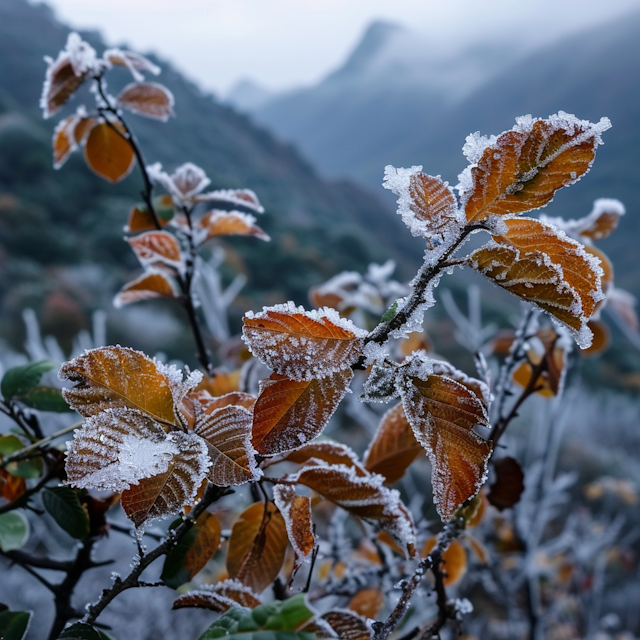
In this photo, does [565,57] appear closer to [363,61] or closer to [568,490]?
[363,61]

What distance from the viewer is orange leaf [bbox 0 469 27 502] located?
43 cm

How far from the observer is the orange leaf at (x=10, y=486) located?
43cm

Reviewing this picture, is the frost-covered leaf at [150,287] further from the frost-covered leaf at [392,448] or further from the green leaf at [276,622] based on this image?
the green leaf at [276,622]

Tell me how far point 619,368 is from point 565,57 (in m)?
14.8

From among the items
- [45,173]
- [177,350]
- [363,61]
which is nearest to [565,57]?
[363,61]

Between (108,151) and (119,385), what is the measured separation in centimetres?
45

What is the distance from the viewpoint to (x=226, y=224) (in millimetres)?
576

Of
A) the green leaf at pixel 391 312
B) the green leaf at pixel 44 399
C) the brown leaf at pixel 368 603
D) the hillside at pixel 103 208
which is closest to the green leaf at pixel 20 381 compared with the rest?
the green leaf at pixel 44 399

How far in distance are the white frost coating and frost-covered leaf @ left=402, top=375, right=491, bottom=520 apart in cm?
12

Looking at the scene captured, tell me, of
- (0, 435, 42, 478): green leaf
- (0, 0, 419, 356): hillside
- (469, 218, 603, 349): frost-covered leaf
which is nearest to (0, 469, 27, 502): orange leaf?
(0, 435, 42, 478): green leaf

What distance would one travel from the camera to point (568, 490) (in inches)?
153

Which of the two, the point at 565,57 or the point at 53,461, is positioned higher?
the point at 565,57

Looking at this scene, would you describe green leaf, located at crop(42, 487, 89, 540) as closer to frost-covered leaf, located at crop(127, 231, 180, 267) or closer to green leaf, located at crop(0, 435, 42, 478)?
green leaf, located at crop(0, 435, 42, 478)

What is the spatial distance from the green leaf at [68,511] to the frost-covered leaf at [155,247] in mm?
242
